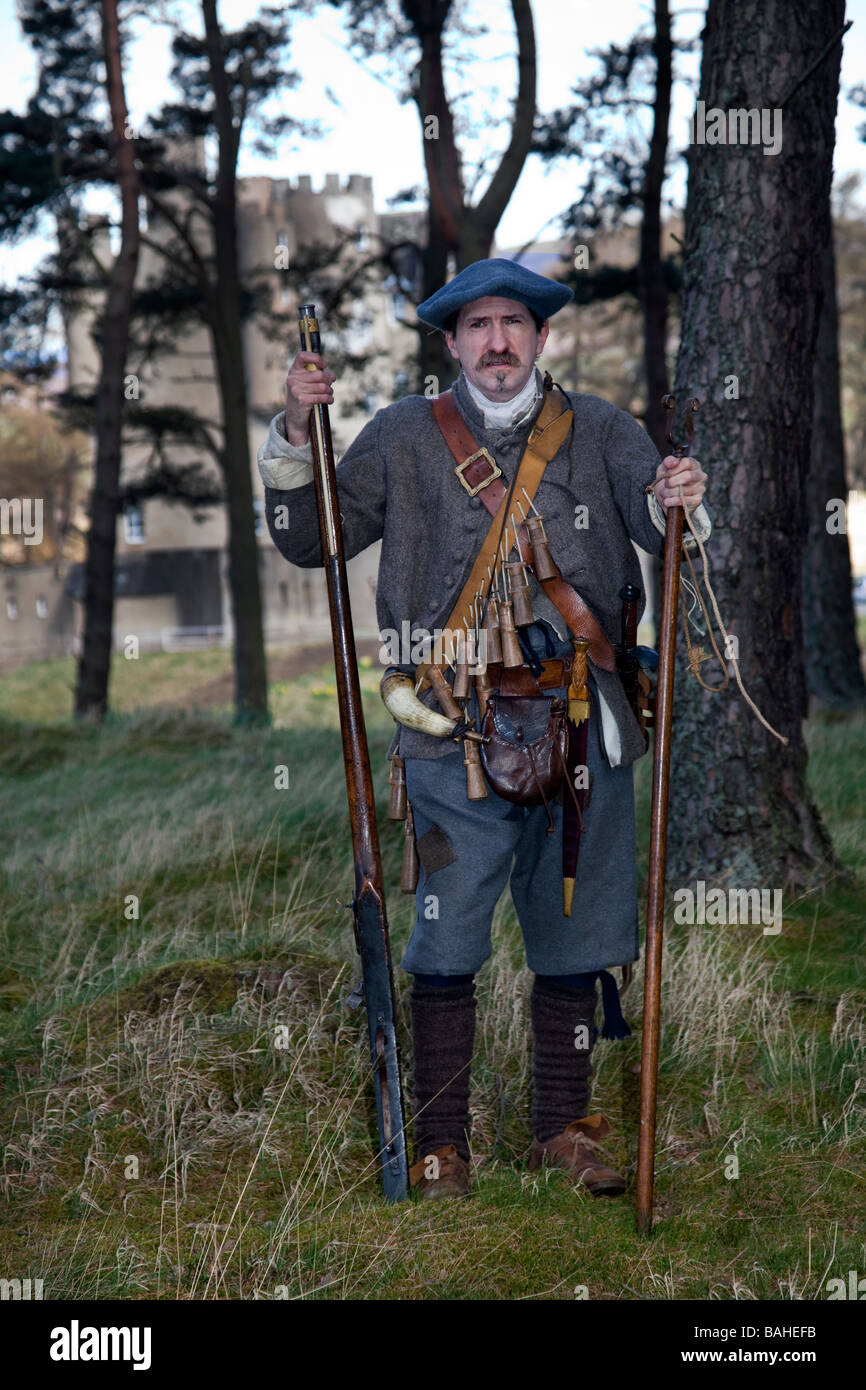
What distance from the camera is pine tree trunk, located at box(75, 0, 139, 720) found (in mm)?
14586

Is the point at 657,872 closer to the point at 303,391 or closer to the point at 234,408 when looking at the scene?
the point at 303,391

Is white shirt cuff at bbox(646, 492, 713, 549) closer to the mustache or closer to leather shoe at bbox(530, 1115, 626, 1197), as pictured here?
the mustache

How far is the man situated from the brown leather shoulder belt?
0.03 meters

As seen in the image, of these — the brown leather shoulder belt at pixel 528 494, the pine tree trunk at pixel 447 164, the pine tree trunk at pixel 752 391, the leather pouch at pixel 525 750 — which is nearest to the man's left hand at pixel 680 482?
the brown leather shoulder belt at pixel 528 494

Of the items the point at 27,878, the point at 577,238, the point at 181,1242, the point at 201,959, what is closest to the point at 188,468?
the point at 577,238

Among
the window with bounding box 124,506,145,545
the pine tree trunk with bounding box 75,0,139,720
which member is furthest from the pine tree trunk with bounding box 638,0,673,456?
the window with bounding box 124,506,145,545

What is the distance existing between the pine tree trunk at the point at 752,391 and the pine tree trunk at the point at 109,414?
9797 millimetres

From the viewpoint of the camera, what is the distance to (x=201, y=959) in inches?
185

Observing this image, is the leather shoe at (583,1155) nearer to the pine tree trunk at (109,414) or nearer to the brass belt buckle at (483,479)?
the brass belt buckle at (483,479)

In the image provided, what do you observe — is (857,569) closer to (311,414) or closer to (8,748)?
(8,748)

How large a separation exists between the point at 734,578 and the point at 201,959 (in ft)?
9.04

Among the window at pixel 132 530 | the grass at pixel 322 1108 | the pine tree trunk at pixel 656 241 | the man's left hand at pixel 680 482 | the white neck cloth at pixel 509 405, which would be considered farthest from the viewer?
the window at pixel 132 530

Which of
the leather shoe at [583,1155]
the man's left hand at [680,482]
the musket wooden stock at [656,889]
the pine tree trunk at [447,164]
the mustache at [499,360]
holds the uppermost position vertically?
the pine tree trunk at [447,164]

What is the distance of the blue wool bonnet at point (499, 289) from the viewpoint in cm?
369
